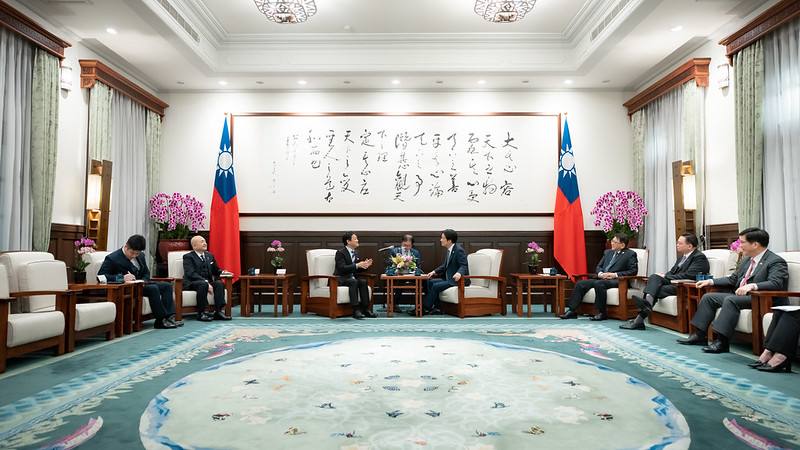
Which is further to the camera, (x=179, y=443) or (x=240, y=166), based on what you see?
(x=240, y=166)

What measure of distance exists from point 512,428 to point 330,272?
5.42m

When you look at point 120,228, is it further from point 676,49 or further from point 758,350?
point 676,49

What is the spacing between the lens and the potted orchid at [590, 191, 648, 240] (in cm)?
832

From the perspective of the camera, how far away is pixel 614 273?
7059 mm

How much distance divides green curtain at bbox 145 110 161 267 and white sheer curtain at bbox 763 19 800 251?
8.74 m

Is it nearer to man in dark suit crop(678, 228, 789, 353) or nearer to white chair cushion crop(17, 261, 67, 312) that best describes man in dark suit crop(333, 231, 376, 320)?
white chair cushion crop(17, 261, 67, 312)

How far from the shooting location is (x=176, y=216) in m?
8.51

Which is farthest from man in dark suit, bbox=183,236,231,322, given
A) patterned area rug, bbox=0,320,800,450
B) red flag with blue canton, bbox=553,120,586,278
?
red flag with blue canton, bbox=553,120,586,278

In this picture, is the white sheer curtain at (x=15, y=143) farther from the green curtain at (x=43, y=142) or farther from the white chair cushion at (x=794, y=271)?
the white chair cushion at (x=794, y=271)

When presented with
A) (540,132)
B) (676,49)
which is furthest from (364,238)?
(676,49)

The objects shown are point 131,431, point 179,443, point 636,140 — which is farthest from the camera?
point 636,140

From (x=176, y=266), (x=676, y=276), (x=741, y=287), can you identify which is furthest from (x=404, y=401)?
(x=176, y=266)

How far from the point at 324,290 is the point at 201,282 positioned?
166cm

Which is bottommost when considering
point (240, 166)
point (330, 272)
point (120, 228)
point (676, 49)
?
point (330, 272)
